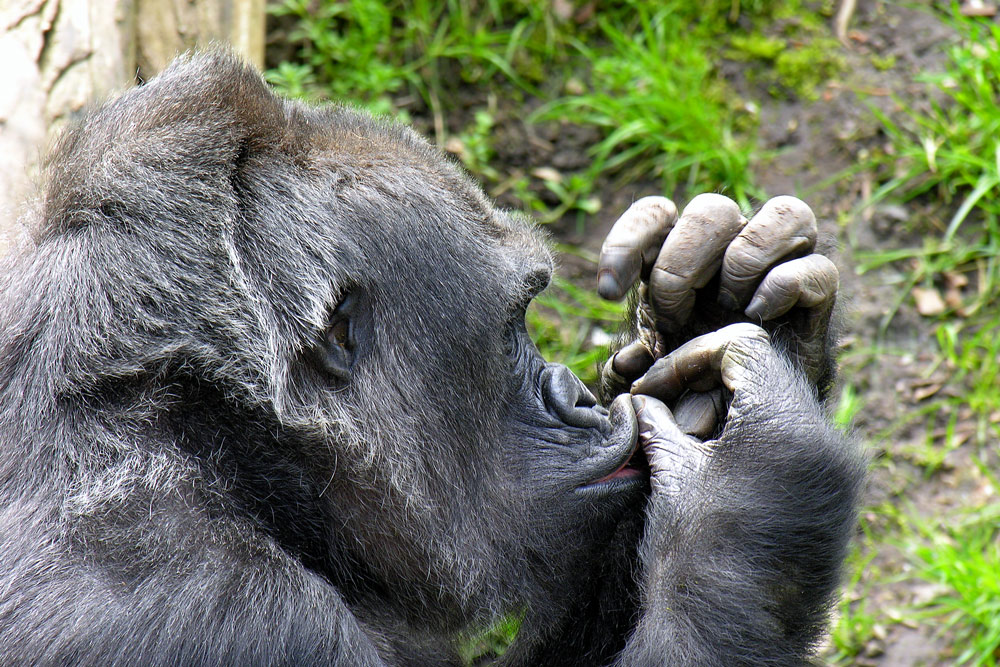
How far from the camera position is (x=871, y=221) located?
516 cm

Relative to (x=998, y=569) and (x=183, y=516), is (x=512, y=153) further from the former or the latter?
(x=183, y=516)

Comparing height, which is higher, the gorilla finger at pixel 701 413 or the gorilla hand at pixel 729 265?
the gorilla hand at pixel 729 265

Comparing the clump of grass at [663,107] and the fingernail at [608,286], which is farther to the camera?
the clump of grass at [663,107]

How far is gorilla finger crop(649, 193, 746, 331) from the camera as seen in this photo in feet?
9.45

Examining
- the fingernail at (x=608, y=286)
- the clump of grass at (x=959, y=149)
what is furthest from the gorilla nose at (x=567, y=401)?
the clump of grass at (x=959, y=149)

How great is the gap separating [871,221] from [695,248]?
2.62m

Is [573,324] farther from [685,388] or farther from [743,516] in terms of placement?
[743,516]

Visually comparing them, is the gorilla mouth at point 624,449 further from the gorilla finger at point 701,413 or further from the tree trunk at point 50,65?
the tree trunk at point 50,65

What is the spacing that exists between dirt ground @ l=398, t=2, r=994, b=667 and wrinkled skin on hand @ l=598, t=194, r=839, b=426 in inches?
66.7

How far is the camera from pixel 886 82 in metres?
5.43

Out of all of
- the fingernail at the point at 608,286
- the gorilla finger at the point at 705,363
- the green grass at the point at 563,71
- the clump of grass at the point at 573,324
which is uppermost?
the fingernail at the point at 608,286

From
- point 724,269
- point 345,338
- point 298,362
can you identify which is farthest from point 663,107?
point 298,362

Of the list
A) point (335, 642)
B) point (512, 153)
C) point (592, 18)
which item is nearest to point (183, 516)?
point (335, 642)

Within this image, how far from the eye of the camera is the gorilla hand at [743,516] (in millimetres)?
2650
